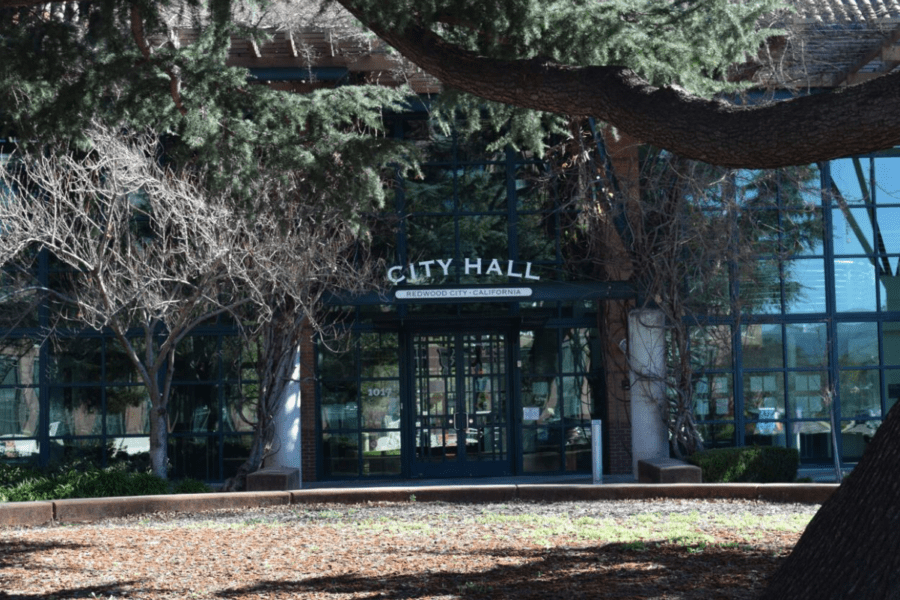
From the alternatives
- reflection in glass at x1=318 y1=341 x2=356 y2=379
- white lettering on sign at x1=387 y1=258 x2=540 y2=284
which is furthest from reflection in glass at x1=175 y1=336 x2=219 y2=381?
white lettering on sign at x1=387 y1=258 x2=540 y2=284

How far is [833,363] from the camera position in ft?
62.6

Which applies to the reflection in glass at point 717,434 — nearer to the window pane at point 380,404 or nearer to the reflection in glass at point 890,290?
the reflection in glass at point 890,290

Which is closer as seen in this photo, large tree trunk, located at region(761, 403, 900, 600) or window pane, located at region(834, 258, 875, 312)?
large tree trunk, located at region(761, 403, 900, 600)

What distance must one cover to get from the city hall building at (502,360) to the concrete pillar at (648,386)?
0.96 feet

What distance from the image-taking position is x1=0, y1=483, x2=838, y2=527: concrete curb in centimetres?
1260

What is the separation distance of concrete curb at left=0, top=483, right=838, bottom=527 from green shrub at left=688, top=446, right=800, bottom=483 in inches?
110

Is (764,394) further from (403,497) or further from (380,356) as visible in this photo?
(403,497)

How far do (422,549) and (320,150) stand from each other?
3.52 m

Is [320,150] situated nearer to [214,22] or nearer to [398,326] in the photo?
[214,22]

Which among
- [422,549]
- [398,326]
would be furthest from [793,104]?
[398,326]

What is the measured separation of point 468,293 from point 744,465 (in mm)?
5033

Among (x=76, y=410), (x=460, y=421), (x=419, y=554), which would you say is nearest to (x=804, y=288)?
(x=460, y=421)

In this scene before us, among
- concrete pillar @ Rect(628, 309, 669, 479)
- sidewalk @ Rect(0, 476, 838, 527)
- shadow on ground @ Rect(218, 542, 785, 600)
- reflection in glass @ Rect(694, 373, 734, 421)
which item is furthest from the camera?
reflection in glass @ Rect(694, 373, 734, 421)

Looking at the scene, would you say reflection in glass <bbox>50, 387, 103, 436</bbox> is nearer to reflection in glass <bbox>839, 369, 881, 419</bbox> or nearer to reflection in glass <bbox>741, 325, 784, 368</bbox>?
reflection in glass <bbox>741, 325, 784, 368</bbox>
